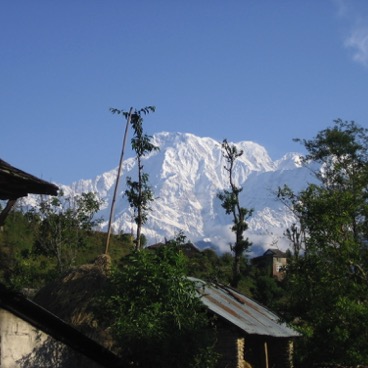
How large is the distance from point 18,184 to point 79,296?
30.8 feet

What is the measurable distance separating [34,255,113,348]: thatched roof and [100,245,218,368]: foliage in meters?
0.53

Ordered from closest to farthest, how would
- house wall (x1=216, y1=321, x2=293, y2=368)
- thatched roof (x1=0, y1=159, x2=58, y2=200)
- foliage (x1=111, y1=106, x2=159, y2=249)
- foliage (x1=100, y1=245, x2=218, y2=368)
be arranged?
thatched roof (x1=0, y1=159, x2=58, y2=200) → foliage (x1=100, y1=245, x2=218, y2=368) → house wall (x1=216, y1=321, x2=293, y2=368) → foliage (x1=111, y1=106, x2=159, y2=249)

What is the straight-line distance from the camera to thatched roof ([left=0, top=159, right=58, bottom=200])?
8148 millimetres

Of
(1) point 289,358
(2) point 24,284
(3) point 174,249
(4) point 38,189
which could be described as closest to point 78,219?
(2) point 24,284

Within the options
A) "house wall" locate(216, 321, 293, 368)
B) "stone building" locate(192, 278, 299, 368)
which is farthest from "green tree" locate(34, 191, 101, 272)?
"house wall" locate(216, 321, 293, 368)

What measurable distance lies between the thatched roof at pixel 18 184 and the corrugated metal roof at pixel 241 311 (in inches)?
451

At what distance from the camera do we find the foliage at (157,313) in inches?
575

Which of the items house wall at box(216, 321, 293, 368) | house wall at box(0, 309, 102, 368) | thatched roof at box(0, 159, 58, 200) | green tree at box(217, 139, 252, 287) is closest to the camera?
house wall at box(0, 309, 102, 368)

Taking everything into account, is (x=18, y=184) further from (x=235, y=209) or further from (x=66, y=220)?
(x=235, y=209)

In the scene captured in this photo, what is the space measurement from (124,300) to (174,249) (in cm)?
254

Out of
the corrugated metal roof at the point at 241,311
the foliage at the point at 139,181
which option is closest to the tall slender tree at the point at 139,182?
the foliage at the point at 139,181

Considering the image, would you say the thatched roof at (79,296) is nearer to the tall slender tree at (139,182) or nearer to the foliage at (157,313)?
the foliage at (157,313)

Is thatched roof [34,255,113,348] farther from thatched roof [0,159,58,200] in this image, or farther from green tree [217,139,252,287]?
green tree [217,139,252,287]

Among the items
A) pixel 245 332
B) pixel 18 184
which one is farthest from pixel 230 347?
pixel 18 184
